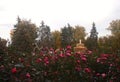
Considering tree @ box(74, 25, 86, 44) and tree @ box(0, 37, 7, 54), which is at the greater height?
tree @ box(74, 25, 86, 44)

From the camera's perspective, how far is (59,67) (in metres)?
9.77

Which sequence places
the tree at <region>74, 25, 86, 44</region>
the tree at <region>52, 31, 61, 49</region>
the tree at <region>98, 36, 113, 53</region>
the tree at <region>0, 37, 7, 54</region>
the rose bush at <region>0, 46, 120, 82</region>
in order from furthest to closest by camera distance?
1. the tree at <region>74, 25, 86, 44</region>
2. the tree at <region>52, 31, 61, 49</region>
3. the tree at <region>98, 36, 113, 53</region>
4. the tree at <region>0, 37, 7, 54</region>
5. the rose bush at <region>0, 46, 120, 82</region>

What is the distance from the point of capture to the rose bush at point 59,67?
885cm

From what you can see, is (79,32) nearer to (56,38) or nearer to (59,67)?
(56,38)

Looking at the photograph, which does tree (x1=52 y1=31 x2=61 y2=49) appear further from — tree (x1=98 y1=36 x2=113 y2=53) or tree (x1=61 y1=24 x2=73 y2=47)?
tree (x1=98 y1=36 x2=113 y2=53)

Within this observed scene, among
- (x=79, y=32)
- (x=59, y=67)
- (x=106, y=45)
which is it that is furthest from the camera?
(x=79, y=32)

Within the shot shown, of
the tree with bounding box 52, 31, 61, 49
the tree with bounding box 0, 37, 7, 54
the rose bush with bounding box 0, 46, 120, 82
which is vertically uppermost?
the tree with bounding box 52, 31, 61, 49

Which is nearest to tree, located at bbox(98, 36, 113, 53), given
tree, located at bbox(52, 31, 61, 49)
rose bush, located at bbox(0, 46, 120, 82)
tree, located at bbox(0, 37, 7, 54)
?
rose bush, located at bbox(0, 46, 120, 82)

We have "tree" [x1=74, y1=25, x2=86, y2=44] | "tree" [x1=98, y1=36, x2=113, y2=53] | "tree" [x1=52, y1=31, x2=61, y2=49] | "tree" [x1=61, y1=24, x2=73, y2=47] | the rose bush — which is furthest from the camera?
"tree" [x1=74, y1=25, x2=86, y2=44]

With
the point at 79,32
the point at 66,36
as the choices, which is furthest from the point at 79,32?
the point at 66,36

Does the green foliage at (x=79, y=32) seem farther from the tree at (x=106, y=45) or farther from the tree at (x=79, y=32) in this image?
the tree at (x=106, y=45)

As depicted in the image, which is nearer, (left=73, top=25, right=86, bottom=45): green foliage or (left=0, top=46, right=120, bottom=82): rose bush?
(left=0, top=46, right=120, bottom=82): rose bush

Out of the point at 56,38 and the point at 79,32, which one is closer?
the point at 56,38

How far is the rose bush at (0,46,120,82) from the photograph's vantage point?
348 inches
